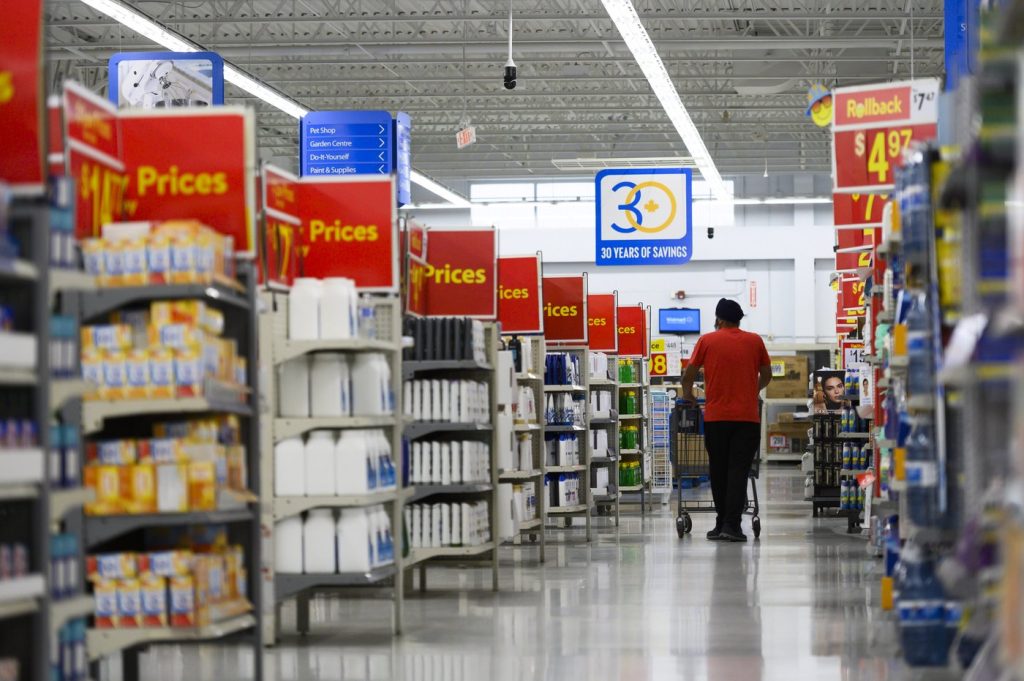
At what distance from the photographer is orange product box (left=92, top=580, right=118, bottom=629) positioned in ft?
17.4

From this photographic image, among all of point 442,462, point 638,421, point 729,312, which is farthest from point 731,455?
point 638,421

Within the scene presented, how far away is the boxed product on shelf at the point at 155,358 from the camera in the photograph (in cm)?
528

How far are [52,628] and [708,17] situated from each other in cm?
1623

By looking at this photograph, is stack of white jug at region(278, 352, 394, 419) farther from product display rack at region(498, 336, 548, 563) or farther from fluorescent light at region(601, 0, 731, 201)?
fluorescent light at region(601, 0, 731, 201)

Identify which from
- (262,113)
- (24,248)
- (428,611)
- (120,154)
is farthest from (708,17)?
(24,248)

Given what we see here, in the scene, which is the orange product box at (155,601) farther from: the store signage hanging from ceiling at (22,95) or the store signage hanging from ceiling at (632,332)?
the store signage hanging from ceiling at (632,332)

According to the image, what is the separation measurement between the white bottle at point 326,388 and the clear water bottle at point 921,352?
2.65 meters

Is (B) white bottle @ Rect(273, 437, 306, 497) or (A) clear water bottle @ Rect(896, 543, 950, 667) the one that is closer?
(A) clear water bottle @ Rect(896, 543, 950, 667)

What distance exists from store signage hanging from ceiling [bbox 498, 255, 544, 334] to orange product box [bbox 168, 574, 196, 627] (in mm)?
6738

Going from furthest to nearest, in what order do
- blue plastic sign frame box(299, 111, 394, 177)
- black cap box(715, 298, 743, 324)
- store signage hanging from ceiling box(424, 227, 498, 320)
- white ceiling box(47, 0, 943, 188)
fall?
white ceiling box(47, 0, 943, 188) → blue plastic sign frame box(299, 111, 394, 177) → black cap box(715, 298, 743, 324) → store signage hanging from ceiling box(424, 227, 498, 320)

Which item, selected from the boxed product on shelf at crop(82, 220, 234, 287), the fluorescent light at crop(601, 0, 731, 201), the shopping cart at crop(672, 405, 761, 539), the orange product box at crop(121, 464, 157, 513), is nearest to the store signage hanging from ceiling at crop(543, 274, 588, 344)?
the shopping cart at crop(672, 405, 761, 539)

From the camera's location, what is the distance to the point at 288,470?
22.2ft

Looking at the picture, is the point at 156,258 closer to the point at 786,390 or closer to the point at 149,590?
the point at 149,590

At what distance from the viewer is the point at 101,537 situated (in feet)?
17.3
